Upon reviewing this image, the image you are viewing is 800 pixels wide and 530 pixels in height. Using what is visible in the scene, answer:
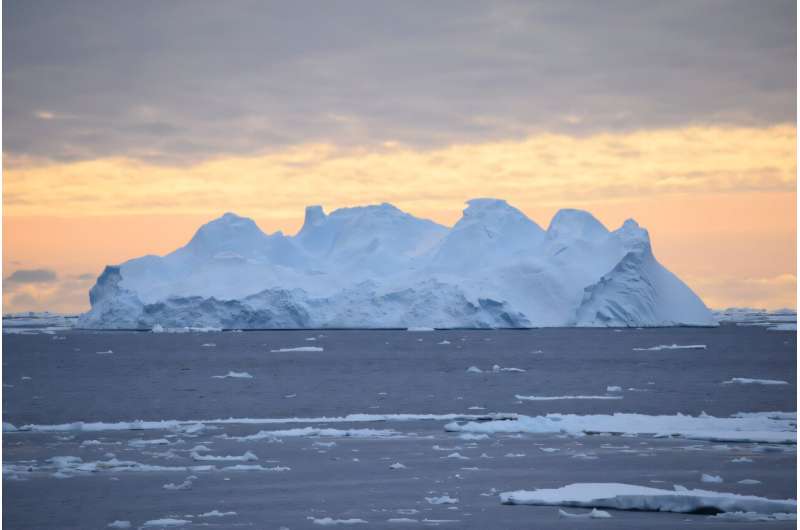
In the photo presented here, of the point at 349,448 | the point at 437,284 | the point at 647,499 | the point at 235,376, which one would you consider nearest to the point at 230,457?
the point at 349,448

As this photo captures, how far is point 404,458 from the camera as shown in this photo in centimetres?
1778

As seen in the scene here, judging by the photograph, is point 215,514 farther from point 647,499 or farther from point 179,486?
point 647,499

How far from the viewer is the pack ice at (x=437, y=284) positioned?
242ft

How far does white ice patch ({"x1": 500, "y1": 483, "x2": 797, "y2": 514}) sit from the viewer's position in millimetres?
12875

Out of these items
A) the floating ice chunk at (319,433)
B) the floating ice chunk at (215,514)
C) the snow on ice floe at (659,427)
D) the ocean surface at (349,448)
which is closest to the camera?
the floating ice chunk at (215,514)

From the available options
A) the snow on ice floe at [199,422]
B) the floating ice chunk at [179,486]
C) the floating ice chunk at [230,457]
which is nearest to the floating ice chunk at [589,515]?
the floating ice chunk at [179,486]

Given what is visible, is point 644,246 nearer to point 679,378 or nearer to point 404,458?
point 679,378

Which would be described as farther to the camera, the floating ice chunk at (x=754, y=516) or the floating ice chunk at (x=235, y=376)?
the floating ice chunk at (x=235, y=376)

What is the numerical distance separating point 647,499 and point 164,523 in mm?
6004

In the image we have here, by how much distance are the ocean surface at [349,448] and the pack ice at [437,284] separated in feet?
87.7

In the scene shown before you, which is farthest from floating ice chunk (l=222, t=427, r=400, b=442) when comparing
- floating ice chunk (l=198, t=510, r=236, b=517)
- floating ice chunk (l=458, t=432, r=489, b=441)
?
floating ice chunk (l=198, t=510, r=236, b=517)

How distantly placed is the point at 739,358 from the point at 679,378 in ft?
56.1

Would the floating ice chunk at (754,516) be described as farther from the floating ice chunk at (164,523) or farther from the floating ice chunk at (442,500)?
the floating ice chunk at (164,523)

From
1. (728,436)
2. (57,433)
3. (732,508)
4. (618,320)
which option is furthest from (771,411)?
(618,320)
